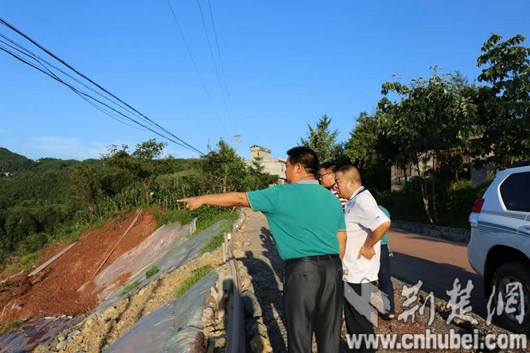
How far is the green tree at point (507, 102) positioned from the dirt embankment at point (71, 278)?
14.8m

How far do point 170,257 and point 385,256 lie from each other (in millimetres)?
11579

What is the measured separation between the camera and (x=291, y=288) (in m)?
2.84

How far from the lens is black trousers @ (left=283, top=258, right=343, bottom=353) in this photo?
2.82 metres

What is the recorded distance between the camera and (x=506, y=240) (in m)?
4.97

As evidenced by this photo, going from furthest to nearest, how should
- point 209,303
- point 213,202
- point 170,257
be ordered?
1. point 170,257
2. point 209,303
3. point 213,202

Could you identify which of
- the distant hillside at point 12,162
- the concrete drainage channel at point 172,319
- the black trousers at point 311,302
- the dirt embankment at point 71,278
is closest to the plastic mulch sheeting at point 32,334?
the concrete drainage channel at point 172,319

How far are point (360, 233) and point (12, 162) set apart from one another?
126550 mm

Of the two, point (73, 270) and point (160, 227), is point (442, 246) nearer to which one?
point (160, 227)

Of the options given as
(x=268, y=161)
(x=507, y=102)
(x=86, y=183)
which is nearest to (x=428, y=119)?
(x=507, y=102)

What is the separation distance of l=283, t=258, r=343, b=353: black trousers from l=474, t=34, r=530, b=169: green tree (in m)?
12.4

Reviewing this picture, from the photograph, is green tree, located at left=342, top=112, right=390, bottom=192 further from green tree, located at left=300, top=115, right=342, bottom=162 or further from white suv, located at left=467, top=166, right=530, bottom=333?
white suv, located at left=467, top=166, right=530, bottom=333

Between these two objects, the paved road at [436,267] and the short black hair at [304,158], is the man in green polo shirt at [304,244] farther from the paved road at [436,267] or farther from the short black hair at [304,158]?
the paved road at [436,267]

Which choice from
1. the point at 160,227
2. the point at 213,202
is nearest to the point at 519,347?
the point at 213,202

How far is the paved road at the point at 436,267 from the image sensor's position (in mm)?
7012
